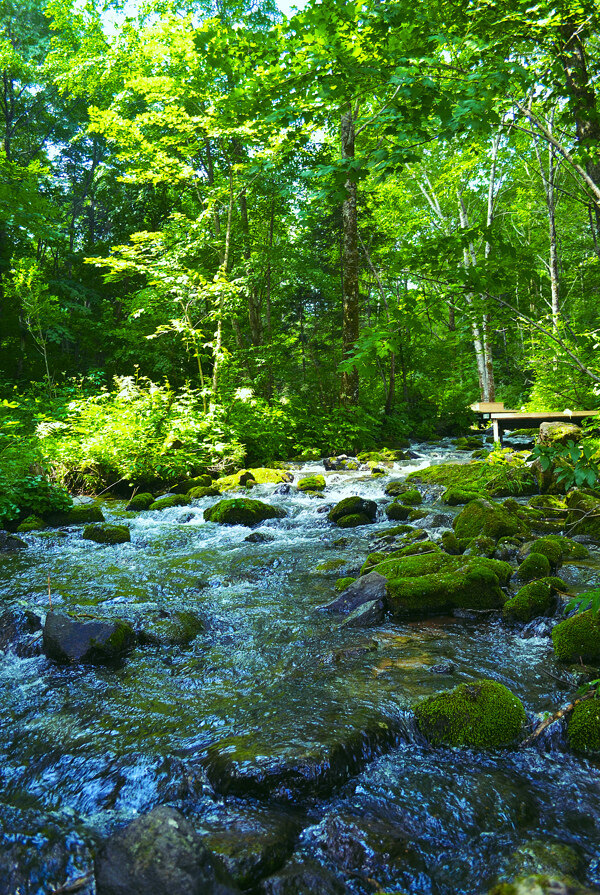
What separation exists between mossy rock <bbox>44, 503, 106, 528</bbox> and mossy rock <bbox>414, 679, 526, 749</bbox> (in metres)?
7.62

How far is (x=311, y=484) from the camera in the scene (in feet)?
35.7

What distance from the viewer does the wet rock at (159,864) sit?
5.78 feet

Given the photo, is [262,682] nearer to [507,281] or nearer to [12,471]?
[507,281]

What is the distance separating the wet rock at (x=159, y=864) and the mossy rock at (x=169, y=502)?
8526mm

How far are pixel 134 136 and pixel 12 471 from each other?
35.2ft

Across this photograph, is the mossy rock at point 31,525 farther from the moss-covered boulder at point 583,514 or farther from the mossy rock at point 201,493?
the moss-covered boulder at point 583,514

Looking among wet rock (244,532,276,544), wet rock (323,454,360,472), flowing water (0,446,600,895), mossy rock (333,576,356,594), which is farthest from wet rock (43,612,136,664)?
wet rock (323,454,360,472)

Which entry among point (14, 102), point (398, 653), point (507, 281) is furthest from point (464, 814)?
point (14, 102)

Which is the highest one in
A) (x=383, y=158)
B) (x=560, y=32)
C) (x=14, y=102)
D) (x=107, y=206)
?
(x=14, y=102)

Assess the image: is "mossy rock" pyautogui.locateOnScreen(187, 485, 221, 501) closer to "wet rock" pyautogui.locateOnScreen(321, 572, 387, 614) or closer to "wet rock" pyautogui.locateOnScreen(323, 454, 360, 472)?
"wet rock" pyautogui.locateOnScreen(323, 454, 360, 472)

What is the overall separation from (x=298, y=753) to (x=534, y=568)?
136 inches

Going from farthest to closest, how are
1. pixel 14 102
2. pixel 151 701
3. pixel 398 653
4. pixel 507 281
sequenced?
pixel 14 102, pixel 398 653, pixel 151 701, pixel 507 281

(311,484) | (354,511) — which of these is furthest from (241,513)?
(311,484)

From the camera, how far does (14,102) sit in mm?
23766
